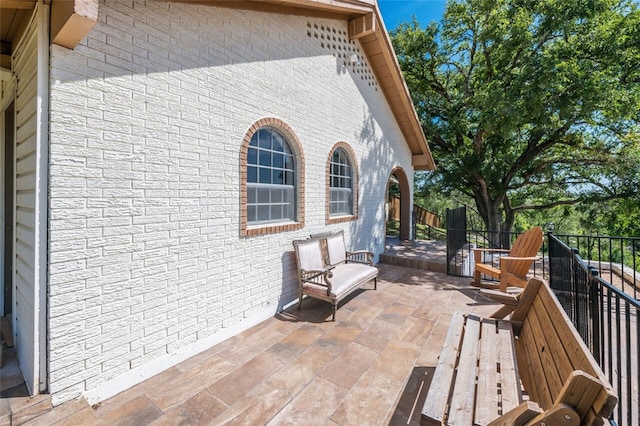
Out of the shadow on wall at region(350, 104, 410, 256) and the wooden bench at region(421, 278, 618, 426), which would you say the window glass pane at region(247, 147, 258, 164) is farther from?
the wooden bench at region(421, 278, 618, 426)

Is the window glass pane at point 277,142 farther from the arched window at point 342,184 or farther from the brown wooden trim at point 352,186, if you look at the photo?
the arched window at point 342,184

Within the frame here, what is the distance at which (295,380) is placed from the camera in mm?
2799

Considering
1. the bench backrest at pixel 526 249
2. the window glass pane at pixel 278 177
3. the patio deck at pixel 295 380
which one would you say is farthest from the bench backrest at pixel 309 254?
the bench backrest at pixel 526 249

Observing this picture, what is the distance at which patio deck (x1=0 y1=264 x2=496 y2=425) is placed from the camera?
2314mm

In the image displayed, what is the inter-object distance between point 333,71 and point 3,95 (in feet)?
16.6

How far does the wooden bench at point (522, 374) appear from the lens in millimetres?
1192

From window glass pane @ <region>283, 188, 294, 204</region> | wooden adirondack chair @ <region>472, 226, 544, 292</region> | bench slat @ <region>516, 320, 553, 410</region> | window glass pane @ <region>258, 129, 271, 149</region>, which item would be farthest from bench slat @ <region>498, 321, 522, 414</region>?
window glass pane @ <region>258, 129, 271, 149</region>

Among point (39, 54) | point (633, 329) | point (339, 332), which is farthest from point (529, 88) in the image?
point (39, 54)

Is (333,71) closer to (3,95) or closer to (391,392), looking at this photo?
(3,95)

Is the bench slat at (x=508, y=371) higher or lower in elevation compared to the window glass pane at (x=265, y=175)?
lower

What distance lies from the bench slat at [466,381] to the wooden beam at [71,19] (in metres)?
3.68

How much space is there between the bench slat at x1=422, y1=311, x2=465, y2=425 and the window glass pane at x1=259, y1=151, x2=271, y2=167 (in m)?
3.33

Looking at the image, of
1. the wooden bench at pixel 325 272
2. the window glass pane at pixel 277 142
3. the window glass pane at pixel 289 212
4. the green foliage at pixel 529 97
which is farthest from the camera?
the green foliage at pixel 529 97

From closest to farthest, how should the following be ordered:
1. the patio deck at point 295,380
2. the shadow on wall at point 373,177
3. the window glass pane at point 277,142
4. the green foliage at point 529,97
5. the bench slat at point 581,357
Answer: the bench slat at point 581,357 < the patio deck at point 295,380 < the window glass pane at point 277,142 < the shadow on wall at point 373,177 < the green foliage at point 529,97
